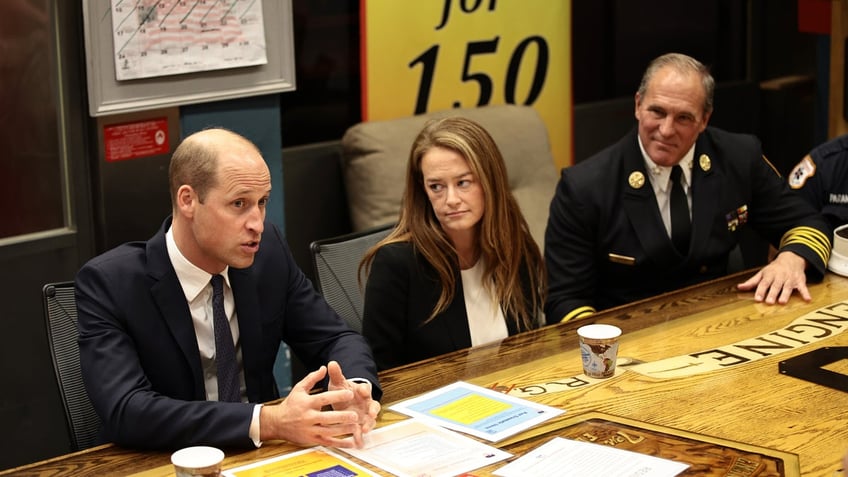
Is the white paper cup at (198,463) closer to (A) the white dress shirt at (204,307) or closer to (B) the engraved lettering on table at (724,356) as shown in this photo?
(A) the white dress shirt at (204,307)

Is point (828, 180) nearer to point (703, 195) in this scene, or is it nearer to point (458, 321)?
point (703, 195)

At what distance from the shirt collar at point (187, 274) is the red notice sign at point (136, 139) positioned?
1.18 meters

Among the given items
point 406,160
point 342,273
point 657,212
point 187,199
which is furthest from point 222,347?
point 406,160

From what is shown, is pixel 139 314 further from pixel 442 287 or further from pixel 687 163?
pixel 687 163

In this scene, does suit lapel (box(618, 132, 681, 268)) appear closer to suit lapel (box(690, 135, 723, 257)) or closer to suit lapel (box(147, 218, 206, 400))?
suit lapel (box(690, 135, 723, 257))

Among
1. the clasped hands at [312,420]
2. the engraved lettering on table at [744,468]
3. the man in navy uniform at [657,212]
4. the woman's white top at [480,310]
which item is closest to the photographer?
the engraved lettering on table at [744,468]

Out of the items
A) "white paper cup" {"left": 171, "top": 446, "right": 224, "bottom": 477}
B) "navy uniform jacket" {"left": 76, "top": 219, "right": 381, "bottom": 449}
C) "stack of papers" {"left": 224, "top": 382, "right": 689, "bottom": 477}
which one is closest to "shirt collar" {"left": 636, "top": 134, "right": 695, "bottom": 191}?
"navy uniform jacket" {"left": 76, "top": 219, "right": 381, "bottom": 449}

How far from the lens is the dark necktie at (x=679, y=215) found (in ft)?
10.8

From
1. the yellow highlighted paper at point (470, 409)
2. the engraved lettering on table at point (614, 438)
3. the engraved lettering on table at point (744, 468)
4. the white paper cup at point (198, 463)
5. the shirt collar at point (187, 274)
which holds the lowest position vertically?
the engraved lettering on table at point (744, 468)

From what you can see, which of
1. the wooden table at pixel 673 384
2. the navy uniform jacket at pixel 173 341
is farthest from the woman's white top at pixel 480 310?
the navy uniform jacket at pixel 173 341

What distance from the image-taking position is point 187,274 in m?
2.39

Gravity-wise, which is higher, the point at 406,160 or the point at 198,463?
the point at 406,160

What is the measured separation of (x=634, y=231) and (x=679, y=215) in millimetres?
148

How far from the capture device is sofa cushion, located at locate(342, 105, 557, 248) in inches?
160
